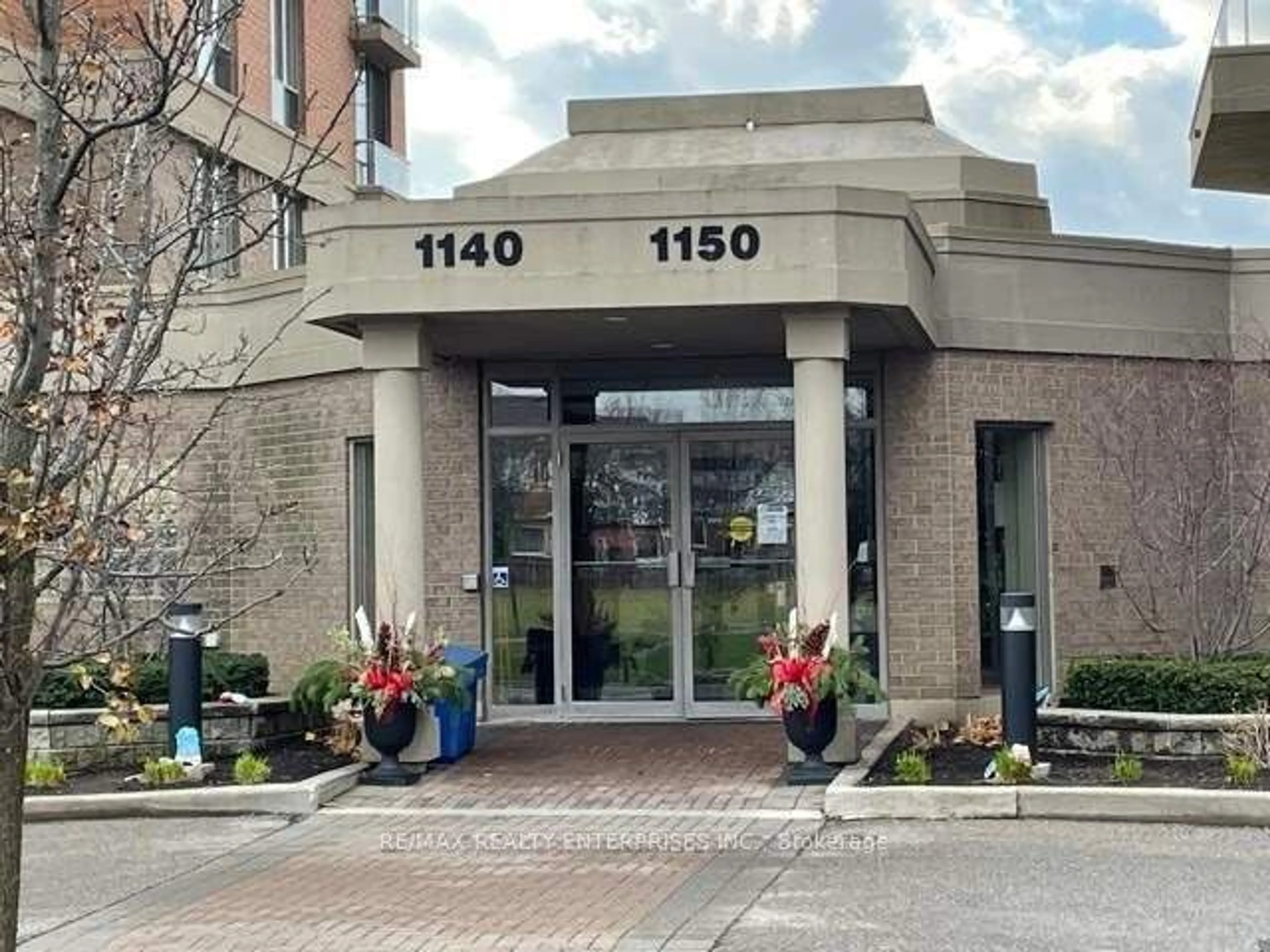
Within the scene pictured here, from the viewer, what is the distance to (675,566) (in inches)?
596

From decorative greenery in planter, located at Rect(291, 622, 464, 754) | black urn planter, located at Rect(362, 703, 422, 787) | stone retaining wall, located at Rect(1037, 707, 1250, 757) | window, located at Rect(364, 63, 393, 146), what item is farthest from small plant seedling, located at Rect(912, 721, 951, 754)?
window, located at Rect(364, 63, 393, 146)

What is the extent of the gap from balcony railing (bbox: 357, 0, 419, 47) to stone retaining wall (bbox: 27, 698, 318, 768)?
685 inches

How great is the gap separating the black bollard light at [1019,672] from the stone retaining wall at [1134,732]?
0.66 meters

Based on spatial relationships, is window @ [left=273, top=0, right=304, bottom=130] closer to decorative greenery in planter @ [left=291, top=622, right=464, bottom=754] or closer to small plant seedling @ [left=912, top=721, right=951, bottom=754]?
decorative greenery in planter @ [left=291, top=622, right=464, bottom=754]

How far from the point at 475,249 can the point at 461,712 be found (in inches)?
133

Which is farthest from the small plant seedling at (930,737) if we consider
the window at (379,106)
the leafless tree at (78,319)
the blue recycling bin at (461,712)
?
the window at (379,106)

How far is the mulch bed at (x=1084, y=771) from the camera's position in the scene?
1080 cm

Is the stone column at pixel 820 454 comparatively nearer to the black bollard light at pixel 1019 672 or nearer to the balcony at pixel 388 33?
the black bollard light at pixel 1019 672

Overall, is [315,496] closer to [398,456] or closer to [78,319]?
[398,456]

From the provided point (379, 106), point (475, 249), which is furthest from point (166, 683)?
point (379, 106)

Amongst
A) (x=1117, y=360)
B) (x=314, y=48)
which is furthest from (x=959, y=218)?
(x=314, y=48)

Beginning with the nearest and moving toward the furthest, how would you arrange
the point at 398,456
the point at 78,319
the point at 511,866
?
1. the point at 78,319
2. the point at 511,866
3. the point at 398,456

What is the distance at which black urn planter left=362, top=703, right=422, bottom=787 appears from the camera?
39.2ft

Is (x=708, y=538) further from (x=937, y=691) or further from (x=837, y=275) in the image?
(x=837, y=275)
